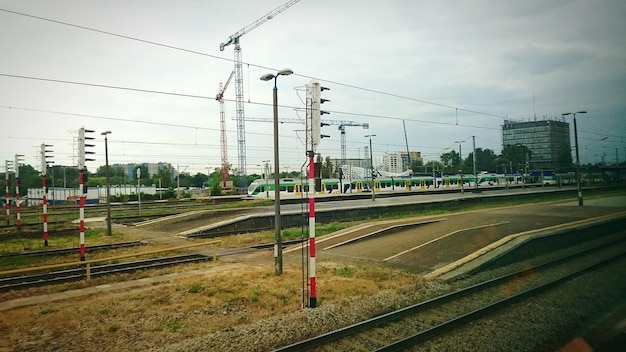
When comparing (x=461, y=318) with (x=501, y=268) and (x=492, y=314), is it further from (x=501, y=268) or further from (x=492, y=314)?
(x=501, y=268)

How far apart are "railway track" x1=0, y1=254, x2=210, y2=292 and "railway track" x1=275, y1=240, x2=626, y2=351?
10.2m

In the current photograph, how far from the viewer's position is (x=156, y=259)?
16328 millimetres

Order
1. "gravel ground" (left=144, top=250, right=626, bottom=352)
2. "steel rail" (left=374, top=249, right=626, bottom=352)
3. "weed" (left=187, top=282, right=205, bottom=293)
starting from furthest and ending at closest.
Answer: "weed" (left=187, top=282, right=205, bottom=293) < "gravel ground" (left=144, top=250, right=626, bottom=352) < "steel rail" (left=374, top=249, right=626, bottom=352)

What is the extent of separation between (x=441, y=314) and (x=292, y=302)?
3.85 meters

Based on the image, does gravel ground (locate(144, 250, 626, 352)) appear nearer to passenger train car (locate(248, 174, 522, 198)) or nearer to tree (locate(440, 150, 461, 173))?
passenger train car (locate(248, 174, 522, 198))

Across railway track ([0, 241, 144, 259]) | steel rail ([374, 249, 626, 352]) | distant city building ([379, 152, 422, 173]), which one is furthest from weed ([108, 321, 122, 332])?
distant city building ([379, 152, 422, 173])

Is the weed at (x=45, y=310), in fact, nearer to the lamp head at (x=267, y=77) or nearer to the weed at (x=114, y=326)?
the weed at (x=114, y=326)

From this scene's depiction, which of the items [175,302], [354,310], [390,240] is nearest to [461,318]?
[354,310]

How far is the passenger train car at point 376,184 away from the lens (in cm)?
5409

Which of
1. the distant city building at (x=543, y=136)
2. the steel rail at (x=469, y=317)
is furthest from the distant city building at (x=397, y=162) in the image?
the steel rail at (x=469, y=317)

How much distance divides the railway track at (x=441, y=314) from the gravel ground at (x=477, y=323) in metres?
0.24

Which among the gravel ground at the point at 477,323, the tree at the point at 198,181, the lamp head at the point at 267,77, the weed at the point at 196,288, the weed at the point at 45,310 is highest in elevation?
the lamp head at the point at 267,77

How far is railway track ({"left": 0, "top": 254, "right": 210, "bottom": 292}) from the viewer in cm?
1292

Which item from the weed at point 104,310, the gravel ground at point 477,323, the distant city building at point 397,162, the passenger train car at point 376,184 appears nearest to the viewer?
the gravel ground at point 477,323
